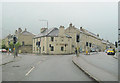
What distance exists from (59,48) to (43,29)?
15729 mm

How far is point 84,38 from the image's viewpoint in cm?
8062

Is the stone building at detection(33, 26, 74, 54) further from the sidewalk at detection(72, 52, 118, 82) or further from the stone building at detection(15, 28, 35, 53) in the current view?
the sidewalk at detection(72, 52, 118, 82)

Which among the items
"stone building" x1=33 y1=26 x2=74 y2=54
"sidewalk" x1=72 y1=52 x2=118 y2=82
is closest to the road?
"sidewalk" x1=72 y1=52 x2=118 y2=82

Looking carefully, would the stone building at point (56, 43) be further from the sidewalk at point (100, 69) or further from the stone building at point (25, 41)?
the sidewalk at point (100, 69)

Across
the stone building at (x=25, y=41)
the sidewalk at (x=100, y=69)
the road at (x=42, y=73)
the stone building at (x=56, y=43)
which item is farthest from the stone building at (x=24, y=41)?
the road at (x=42, y=73)

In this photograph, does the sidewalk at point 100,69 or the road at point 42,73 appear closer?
the road at point 42,73

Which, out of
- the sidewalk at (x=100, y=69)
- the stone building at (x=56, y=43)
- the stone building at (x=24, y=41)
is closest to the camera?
the sidewalk at (x=100, y=69)

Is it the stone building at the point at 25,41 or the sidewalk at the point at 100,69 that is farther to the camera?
the stone building at the point at 25,41

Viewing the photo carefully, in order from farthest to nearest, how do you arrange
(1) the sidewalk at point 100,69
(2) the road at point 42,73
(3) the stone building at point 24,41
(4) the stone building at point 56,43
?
1. (3) the stone building at point 24,41
2. (4) the stone building at point 56,43
3. (1) the sidewalk at point 100,69
4. (2) the road at point 42,73

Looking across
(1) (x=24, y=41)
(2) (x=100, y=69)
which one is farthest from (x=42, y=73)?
(1) (x=24, y=41)

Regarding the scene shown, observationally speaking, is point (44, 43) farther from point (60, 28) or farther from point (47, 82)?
point (47, 82)

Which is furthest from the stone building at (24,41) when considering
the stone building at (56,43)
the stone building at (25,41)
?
the stone building at (56,43)

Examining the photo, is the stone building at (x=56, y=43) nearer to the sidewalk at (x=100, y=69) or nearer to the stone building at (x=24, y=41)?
the stone building at (x=24, y=41)

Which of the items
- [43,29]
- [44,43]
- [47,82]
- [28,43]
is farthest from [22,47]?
[47,82]
